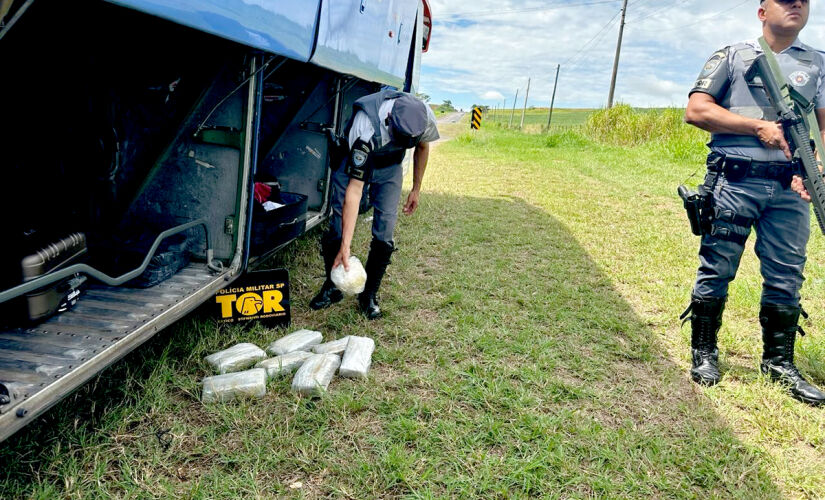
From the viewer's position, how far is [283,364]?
9.36 feet

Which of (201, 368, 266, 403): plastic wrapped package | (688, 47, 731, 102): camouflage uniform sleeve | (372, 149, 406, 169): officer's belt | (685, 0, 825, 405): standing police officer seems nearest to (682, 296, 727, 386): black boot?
(685, 0, 825, 405): standing police officer

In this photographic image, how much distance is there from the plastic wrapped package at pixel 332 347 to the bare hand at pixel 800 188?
8.71ft

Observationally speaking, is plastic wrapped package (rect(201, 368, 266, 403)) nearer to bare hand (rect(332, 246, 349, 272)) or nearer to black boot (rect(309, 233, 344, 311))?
bare hand (rect(332, 246, 349, 272))

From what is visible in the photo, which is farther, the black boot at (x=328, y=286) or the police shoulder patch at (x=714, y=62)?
the black boot at (x=328, y=286)

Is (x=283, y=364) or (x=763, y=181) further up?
(x=763, y=181)

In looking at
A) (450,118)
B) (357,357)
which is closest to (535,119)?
(450,118)

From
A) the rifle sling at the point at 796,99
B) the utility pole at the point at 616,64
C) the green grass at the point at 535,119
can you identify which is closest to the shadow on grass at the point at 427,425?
the rifle sling at the point at 796,99

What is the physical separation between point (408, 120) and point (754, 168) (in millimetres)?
1942

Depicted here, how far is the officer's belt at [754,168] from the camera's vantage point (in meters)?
2.75

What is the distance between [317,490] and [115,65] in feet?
7.90

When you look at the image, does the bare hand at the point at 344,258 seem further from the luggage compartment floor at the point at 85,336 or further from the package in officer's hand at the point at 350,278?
the luggage compartment floor at the point at 85,336

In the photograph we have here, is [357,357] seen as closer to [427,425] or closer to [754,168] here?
[427,425]

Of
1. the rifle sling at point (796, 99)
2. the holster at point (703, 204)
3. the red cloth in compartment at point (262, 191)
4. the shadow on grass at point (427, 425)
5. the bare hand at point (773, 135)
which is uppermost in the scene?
the rifle sling at point (796, 99)

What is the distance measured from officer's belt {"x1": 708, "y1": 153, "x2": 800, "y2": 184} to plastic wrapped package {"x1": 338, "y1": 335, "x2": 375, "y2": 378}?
7.49 ft
